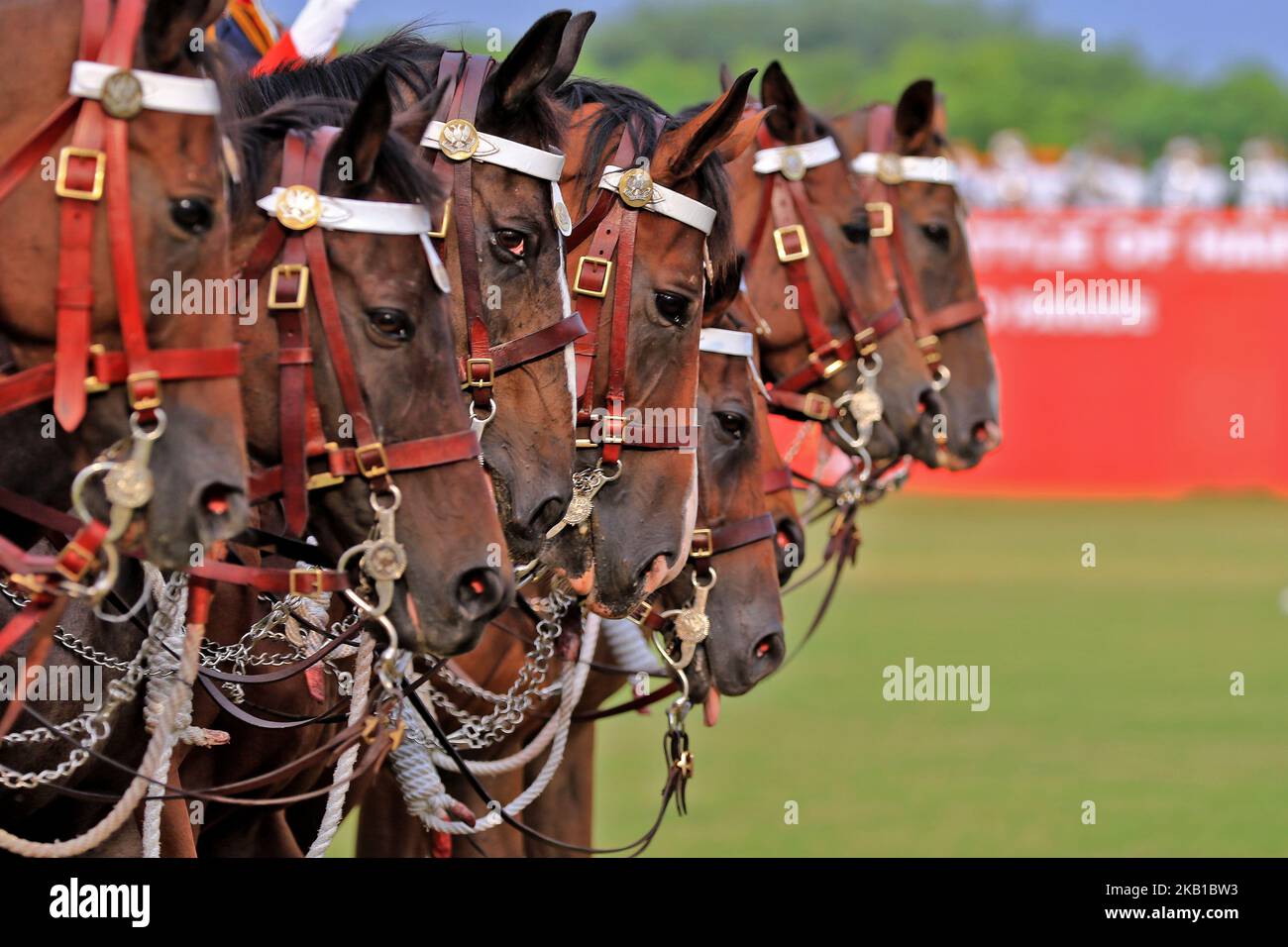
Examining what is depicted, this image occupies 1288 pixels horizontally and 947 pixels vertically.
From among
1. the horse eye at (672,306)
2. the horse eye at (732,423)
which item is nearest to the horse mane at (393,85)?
the horse eye at (672,306)

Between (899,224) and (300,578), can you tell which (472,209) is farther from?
(899,224)

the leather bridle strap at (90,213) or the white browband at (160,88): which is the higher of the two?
the white browband at (160,88)

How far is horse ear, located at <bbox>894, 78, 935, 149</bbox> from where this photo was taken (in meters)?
8.74

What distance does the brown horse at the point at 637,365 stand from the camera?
5574mm

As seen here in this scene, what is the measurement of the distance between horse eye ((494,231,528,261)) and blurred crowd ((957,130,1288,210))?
817 inches

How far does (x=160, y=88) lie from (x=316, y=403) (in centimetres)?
85

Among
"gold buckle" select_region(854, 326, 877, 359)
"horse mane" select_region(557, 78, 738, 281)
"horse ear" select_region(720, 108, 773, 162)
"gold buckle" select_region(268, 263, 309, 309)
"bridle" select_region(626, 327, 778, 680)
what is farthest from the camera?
"gold buckle" select_region(854, 326, 877, 359)

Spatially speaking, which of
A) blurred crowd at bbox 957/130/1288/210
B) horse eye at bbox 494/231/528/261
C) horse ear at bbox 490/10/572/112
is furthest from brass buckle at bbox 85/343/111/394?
blurred crowd at bbox 957/130/1288/210

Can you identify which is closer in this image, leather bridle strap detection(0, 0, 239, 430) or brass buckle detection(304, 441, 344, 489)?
leather bridle strap detection(0, 0, 239, 430)

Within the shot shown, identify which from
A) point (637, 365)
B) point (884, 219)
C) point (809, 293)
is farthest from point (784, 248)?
point (637, 365)

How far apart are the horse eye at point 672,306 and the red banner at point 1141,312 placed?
59.7 ft

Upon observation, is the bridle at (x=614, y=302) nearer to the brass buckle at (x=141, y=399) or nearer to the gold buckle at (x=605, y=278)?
the gold buckle at (x=605, y=278)

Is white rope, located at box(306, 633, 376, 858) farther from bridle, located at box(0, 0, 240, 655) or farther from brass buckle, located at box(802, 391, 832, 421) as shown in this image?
brass buckle, located at box(802, 391, 832, 421)
